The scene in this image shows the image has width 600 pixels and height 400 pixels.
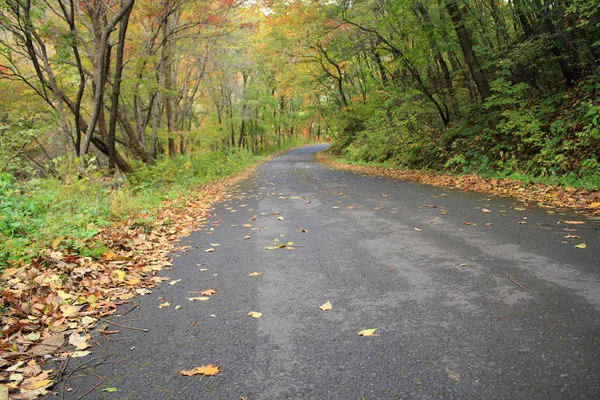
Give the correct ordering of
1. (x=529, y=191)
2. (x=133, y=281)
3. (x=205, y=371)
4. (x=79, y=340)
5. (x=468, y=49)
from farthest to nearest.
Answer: (x=468, y=49)
(x=529, y=191)
(x=133, y=281)
(x=79, y=340)
(x=205, y=371)

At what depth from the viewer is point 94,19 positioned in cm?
1024

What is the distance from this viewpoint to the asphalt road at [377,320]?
85.0 inches

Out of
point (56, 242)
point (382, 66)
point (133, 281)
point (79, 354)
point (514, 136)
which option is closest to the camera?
point (79, 354)

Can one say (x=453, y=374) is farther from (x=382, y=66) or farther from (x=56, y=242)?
(x=382, y=66)

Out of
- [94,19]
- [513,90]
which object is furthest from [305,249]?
[94,19]

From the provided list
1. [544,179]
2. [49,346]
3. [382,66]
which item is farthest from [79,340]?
[382,66]

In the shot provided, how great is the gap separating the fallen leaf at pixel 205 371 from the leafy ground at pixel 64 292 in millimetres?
828

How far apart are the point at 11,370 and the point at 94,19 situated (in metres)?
10.6

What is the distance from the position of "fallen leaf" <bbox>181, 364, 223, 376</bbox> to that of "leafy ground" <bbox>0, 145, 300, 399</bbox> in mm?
828

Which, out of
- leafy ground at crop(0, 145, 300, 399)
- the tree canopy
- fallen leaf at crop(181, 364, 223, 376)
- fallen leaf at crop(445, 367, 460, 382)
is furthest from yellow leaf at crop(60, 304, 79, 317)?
the tree canopy

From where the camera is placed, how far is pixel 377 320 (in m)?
A: 2.85

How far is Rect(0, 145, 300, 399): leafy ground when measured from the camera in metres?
2.51

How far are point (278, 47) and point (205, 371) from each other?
22502mm

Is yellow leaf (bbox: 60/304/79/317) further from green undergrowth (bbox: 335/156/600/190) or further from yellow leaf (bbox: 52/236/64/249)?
green undergrowth (bbox: 335/156/600/190)
